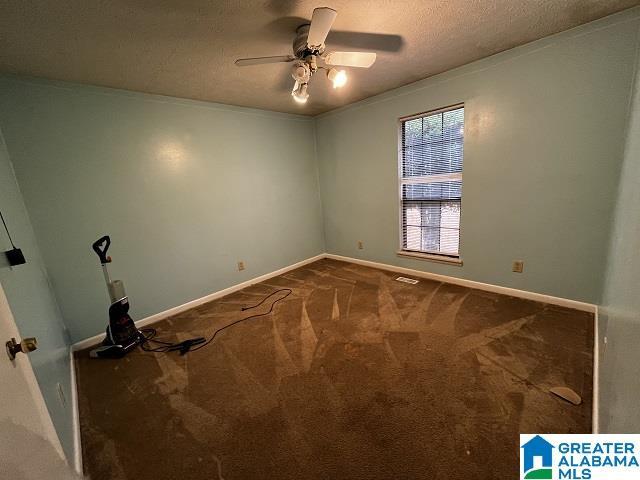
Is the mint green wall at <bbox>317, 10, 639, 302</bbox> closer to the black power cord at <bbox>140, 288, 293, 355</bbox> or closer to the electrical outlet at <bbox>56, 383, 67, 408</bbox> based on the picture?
the black power cord at <bbox>140, 288, 293, 355</bbox>

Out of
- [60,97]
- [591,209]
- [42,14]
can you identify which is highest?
[42,14]

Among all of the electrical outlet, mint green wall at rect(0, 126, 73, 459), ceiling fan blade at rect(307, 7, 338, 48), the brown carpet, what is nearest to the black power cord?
the brown carpet

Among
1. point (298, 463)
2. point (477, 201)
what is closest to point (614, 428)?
point (298, 463)

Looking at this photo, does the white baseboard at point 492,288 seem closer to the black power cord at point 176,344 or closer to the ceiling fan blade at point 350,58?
the black power cord at point 176,344

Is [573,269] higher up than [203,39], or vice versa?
[203,39]

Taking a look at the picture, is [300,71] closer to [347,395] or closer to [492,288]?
[347,395]

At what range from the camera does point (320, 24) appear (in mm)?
1430

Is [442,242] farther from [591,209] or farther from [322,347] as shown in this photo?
[322,347]

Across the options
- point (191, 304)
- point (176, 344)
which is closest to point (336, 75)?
point (176, 344)

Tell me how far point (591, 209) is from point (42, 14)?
4.09 m

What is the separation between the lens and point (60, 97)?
2.17 m

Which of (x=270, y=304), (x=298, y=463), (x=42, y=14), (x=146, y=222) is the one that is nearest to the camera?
(x=298, y=463)

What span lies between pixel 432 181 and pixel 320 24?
7.49ft

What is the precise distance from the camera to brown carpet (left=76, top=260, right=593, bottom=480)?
1.28m
